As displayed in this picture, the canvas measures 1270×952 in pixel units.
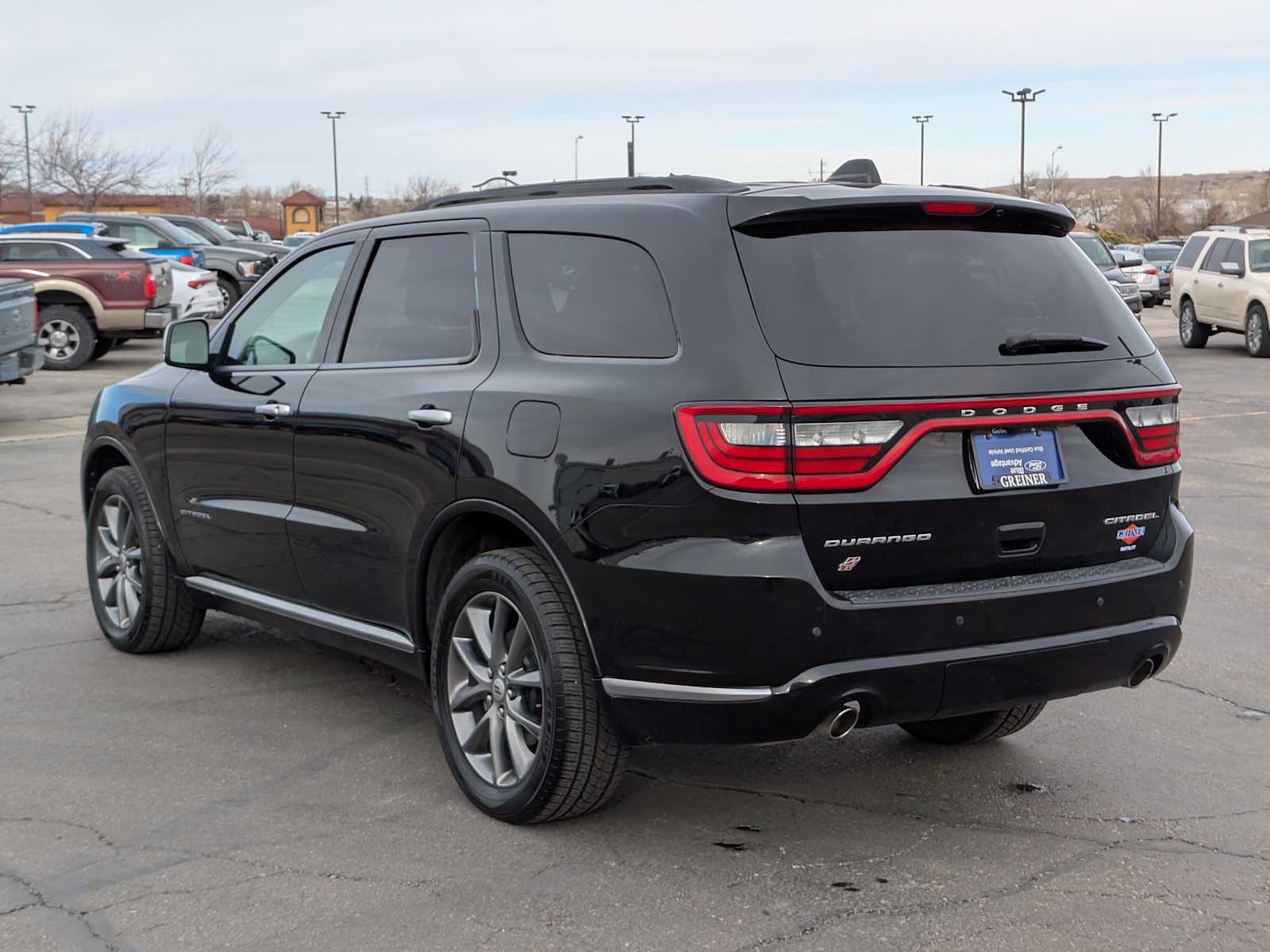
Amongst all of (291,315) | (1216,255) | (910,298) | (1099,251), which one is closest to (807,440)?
(910,298)

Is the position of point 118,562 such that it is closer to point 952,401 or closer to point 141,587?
point 141,587

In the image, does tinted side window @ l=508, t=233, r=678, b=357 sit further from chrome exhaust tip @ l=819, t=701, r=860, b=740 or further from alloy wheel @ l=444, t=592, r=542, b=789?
chrome exhaust tip @ l=819, t=701, r=860, b=740

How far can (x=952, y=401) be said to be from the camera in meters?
3.97

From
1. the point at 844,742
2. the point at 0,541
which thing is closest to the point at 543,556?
the point at 844,742

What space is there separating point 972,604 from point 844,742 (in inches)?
56.0

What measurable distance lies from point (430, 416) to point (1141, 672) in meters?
2.18

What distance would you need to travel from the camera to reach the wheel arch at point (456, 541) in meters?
4.37

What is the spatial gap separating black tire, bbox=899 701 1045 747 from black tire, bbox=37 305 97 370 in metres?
17.6

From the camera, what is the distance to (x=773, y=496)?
12.6 feet

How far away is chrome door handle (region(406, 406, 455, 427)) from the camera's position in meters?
4.62

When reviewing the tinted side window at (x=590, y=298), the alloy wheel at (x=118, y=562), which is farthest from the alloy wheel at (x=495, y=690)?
the alloy wheel at (x=118, y=562)

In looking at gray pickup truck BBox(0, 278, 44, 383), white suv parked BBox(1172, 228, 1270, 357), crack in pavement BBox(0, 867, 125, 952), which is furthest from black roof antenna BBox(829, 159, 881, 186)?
white suv parked BBox(1172, 228, 1270, 357)

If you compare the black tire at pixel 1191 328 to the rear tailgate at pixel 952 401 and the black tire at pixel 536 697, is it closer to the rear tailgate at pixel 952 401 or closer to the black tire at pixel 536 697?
the rear tailgate at pixel 952 401

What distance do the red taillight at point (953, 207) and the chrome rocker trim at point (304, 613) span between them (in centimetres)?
207
